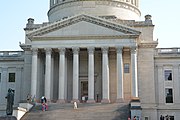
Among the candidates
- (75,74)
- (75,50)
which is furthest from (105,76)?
(75,50)

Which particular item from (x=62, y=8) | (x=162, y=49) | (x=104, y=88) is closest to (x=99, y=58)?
(x=104, y=88)

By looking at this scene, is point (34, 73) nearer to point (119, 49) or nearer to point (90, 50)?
point (90, 50)

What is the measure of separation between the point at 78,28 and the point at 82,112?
48.8 ft

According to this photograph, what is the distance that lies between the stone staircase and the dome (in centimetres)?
2080

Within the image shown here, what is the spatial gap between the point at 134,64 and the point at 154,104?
8027 mm

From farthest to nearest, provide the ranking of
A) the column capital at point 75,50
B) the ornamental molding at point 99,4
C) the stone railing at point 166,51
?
the ornamental molding at point 99,4, the stone railing at point 166,51, the column capital at point 75,50

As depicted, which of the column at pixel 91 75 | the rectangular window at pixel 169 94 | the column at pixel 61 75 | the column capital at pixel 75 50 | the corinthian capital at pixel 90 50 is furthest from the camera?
the rectangular window at pixel 169 94

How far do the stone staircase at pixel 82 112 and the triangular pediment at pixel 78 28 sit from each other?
11.3 m

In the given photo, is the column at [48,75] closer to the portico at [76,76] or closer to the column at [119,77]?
the portico at [76,76]

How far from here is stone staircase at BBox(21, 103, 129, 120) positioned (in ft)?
142

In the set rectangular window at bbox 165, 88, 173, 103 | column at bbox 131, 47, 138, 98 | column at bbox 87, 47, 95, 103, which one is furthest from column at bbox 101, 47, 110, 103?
rectangular window at bbox 165, 88, 173, 103

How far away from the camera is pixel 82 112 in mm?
45469

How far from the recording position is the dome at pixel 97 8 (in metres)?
65.9

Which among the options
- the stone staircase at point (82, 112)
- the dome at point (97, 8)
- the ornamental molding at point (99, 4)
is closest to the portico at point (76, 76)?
the stone staircase at point (82, 112)
